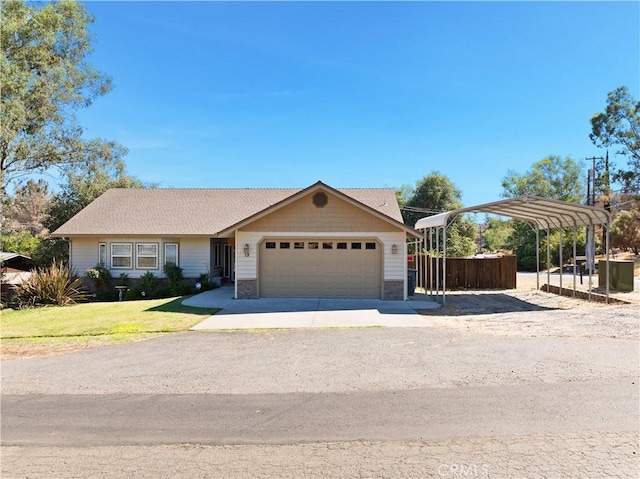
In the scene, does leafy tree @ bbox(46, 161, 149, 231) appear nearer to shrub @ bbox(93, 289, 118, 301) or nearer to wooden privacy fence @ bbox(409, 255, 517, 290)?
shrub @ bbox(93, 289, 118, 301)

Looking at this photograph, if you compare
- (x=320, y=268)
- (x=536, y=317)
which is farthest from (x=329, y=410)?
(x=320, y=268)

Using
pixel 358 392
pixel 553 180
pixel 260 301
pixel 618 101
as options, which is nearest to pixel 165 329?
pixel 260 301

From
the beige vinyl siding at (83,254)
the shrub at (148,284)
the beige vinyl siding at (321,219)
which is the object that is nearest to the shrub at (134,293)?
the shrub at (148,284)

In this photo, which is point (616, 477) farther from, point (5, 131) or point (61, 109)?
point (61, 109)

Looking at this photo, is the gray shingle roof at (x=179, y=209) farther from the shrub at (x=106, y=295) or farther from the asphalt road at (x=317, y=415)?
the asphalt road at (x=317, y=415)

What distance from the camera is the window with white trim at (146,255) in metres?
20.0

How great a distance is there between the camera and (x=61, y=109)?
977 inches

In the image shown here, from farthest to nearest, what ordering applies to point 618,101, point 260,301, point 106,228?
point 618,101, point 106,228, point 260,301

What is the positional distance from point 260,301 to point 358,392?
973cm

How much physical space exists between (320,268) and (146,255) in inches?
360

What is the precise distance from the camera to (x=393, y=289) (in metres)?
15.7

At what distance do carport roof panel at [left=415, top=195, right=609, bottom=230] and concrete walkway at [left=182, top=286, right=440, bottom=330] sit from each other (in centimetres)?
337

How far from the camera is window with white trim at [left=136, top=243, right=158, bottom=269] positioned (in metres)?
20.0

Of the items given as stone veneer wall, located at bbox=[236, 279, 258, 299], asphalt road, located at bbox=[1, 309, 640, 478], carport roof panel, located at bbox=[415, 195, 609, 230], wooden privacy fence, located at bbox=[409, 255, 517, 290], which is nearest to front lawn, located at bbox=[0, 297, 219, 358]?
asphalt road, located at bbox=[1, 309, 640, 478]
